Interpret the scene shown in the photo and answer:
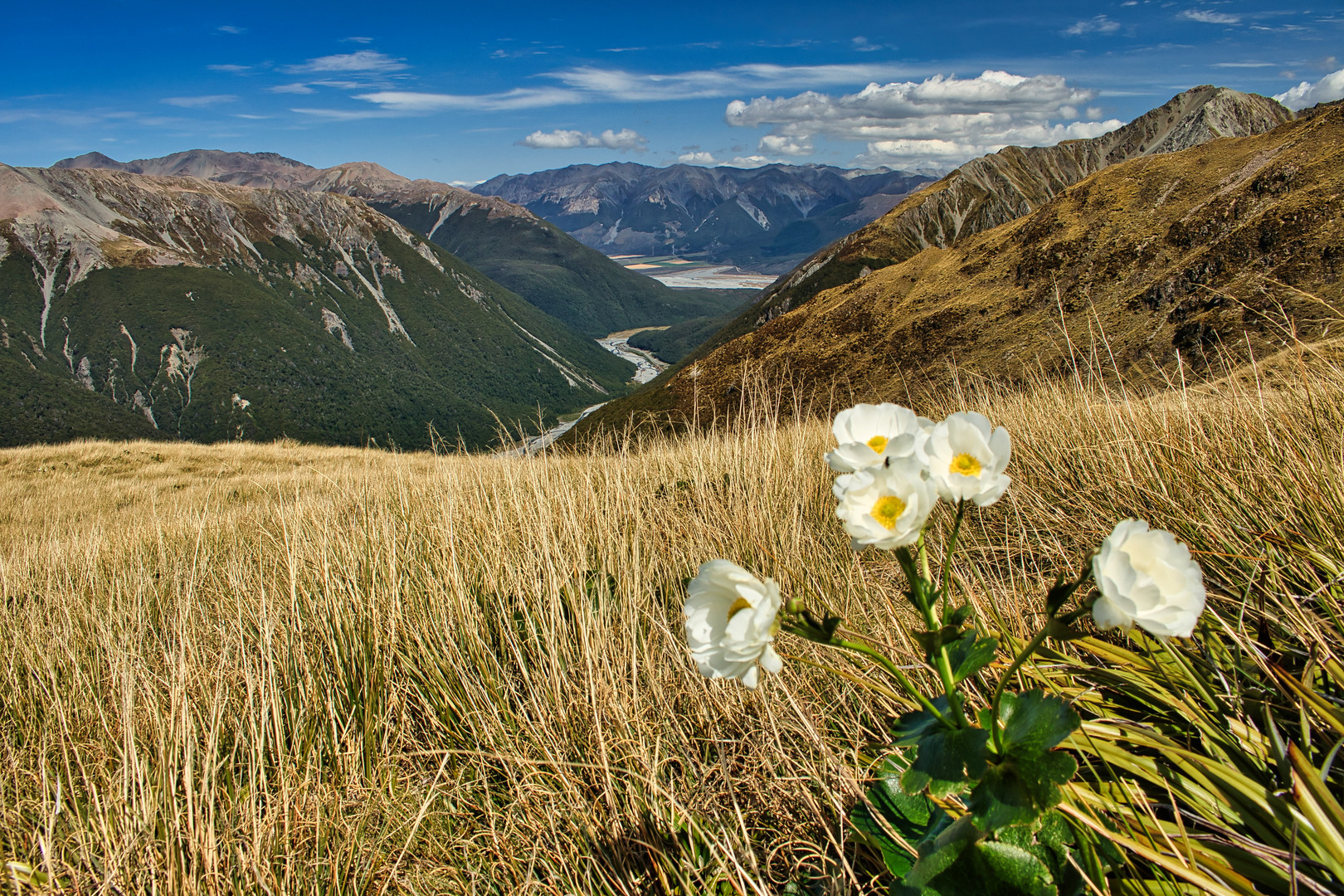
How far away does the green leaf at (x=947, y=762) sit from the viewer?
2.81ft

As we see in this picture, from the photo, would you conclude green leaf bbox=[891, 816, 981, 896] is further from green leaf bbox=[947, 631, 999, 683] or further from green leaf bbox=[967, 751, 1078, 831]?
green leaf bbox=[947, 631, 999, 683]

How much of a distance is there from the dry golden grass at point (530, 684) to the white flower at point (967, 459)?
0.94m

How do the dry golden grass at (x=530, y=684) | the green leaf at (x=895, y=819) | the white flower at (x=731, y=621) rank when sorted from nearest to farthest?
the white flower at (x=731, y=621) < the green leaf at (x=895, y=819) < the dry golden grass at (x=530, y=684)

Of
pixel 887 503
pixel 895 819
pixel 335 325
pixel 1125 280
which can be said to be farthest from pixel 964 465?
pixel 335 325

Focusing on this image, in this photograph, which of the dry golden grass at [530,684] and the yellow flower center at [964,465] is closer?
the yellow flower center at [964,465]

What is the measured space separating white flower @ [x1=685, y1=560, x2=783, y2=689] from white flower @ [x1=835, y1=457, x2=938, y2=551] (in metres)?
0.14

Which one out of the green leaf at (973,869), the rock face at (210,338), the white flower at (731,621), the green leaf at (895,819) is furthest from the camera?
the rock face at (210,338)

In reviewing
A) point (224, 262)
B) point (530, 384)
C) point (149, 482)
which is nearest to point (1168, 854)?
point (149, 482)

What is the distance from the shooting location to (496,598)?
107 inches

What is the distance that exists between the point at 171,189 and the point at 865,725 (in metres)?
258

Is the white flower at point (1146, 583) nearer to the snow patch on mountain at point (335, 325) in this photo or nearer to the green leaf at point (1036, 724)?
the green leaf at point (1036, 724)

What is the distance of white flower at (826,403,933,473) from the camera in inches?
35.0

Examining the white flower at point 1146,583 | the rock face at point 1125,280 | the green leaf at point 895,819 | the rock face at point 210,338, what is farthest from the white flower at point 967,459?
the rock face at point 210,338

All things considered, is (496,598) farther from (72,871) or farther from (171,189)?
(171,189)
